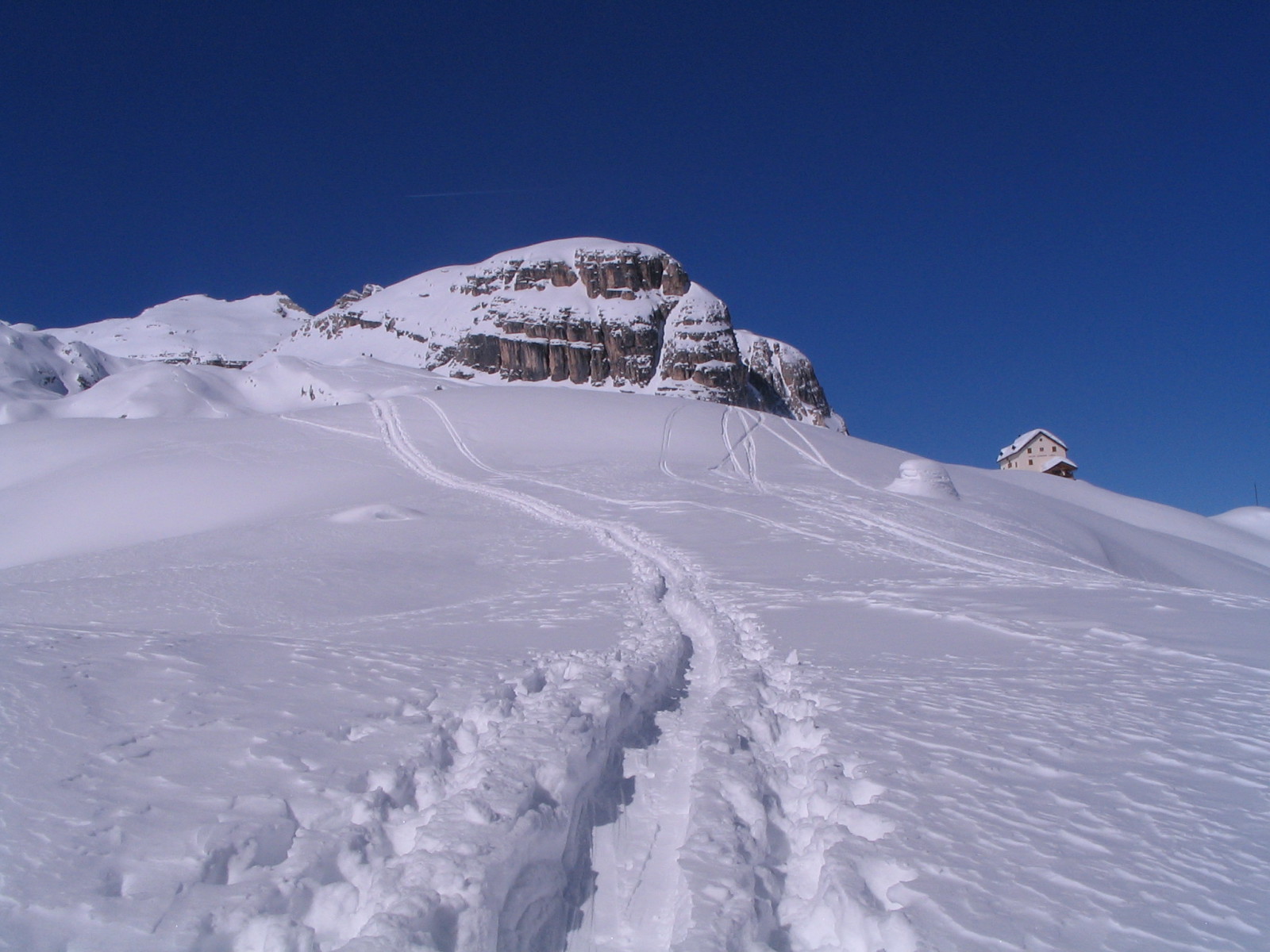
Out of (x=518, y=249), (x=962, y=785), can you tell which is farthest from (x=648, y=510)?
(x=518, y=249)

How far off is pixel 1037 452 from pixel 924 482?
224 feet

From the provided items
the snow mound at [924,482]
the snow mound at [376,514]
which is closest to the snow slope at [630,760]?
Answer: the snow mound at [376,514]

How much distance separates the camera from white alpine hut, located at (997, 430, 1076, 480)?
7444 cm

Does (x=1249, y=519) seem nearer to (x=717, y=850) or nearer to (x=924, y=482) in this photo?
(x=924, y=482)

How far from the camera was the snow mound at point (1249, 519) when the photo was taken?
26609 mm

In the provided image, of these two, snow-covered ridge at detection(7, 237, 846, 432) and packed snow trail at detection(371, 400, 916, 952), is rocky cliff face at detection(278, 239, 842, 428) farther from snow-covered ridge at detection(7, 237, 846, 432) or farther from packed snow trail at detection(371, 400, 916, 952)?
packed snow trail at detection(371, 400, 916, 952)

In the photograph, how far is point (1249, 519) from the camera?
91.0 ft

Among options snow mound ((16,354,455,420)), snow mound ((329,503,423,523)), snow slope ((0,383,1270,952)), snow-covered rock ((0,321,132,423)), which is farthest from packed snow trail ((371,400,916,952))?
snow-covered rock ((0,321,132,423))

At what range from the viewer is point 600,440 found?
24297 millimetres

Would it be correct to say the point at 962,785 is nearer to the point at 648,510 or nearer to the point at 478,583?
the point at 478,583

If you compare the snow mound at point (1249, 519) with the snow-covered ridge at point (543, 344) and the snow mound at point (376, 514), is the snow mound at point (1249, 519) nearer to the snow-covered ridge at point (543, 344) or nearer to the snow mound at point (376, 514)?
the snow mound at point (376, 514)

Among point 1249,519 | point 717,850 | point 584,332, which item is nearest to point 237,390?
point 584,332

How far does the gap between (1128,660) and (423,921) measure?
5.27 metres

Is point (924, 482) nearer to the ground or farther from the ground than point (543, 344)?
nearer to the ground
